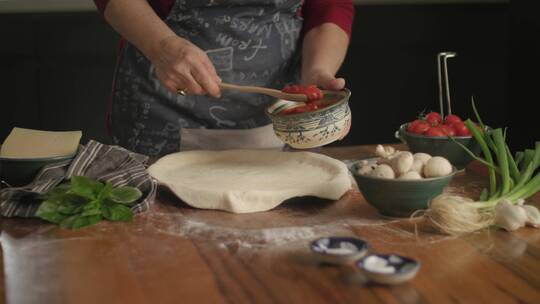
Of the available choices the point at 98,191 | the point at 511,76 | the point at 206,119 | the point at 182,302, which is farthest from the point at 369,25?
the point at 182,302

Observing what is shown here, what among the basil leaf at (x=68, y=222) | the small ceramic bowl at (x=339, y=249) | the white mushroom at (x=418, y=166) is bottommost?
the basil leaf at (x=68, y=222)

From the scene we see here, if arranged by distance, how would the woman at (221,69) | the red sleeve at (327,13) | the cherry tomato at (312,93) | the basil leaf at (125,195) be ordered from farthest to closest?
1. the red sleeve at (327,13)
2. the woman at (221,69)
3. the cherry tomato at (312,93)
4. the basil leaf at (125,195)

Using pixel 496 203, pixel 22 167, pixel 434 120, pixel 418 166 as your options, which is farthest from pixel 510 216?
pixel 22 167

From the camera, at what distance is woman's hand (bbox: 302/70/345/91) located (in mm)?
1664

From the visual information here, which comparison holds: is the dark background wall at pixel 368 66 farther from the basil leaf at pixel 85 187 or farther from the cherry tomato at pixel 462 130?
the basil leaf at pixel 85 187

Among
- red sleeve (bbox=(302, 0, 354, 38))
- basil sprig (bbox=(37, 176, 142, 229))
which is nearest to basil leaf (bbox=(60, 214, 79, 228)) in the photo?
basil sprig (bbox=(37, 176, 142, 229))

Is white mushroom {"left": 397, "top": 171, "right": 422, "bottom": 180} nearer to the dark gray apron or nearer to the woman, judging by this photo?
the woman

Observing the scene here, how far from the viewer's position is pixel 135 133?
2.03 metres

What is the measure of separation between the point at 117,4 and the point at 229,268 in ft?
3.17

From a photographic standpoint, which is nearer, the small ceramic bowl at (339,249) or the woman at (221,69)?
the small ceramic bowl at (339,249)

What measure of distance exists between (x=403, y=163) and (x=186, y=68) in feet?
1.87

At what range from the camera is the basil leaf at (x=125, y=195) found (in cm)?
136

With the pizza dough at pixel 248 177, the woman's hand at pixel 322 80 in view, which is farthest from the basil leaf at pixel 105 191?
the woman's hand at pixel 322 80

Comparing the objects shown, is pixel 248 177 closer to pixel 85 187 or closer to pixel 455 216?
pixel 85 187
